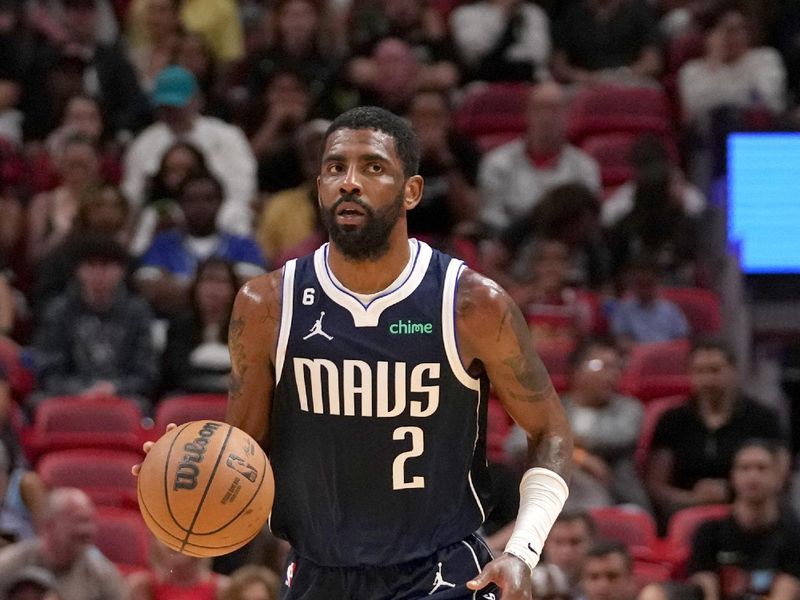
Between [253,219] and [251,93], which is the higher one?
[251,93]

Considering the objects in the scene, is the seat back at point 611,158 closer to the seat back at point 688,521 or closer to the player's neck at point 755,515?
the seat back at point 688,521

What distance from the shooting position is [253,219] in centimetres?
1056

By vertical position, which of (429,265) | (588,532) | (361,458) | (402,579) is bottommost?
(588,532)

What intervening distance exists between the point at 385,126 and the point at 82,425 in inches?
169

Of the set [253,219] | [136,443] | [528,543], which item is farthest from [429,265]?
[253,219]

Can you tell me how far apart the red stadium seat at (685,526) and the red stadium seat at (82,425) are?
2.66m

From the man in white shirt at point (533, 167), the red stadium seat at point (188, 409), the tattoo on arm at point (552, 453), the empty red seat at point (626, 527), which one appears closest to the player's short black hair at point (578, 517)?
the empty red seat at point (626, 527)

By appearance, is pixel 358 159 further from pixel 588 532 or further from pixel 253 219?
pixel 253 219

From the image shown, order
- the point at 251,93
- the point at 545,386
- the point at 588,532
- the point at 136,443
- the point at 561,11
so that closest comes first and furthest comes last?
the point at 545,386
the point at 588,532
the point at 136,443
the point at 251,93
the point at 561,11

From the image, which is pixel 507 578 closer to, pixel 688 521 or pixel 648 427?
pixel 688 521

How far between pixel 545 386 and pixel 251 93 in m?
7.11

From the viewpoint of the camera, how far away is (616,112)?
38.3 feet

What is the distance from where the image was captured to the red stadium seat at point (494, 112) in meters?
11.8

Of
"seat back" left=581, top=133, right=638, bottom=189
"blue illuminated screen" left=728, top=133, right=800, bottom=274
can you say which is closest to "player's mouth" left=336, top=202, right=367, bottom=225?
"blue illuminated screen" left=728, top=133, right=800, bottom=274
